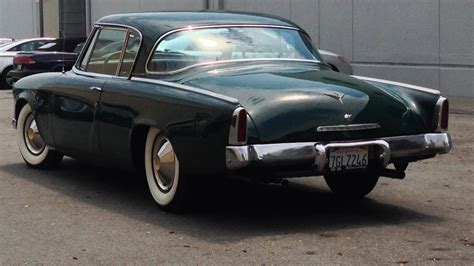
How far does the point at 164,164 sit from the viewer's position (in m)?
7.23

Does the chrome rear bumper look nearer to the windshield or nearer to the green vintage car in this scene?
the green vintage car

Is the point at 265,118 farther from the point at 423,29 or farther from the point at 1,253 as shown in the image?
the point at 423,29

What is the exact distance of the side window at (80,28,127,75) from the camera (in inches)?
321

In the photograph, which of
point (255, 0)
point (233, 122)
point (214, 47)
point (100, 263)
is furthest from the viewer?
point (255, 0)

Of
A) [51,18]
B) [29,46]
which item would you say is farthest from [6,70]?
[51,18]

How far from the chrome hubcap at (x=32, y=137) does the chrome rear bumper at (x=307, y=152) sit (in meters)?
3.67

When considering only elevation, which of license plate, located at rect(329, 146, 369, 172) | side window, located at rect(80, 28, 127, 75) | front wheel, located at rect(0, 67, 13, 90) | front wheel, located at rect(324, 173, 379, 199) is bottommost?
front wheel, located at rect(0, 67, 13, 90)

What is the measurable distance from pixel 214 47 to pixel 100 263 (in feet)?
8.13

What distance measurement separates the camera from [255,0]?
22.7 m

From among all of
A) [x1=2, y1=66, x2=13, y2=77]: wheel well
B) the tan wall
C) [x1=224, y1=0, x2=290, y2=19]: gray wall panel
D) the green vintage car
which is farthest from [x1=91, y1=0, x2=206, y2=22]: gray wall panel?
the green vintage car

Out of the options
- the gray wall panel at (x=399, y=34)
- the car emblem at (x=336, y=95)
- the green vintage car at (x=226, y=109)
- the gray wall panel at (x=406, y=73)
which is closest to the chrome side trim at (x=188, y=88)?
the green vintage car at (x=226, y=109)

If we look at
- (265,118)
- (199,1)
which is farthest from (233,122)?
(199,1)

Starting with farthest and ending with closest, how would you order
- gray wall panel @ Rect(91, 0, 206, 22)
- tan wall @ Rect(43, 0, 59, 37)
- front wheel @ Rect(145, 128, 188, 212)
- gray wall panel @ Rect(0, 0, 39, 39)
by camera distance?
gray wall panel @ Rect(0, 0, 39, 39), tan wall @ Rect(43, 0, 59, 37), gray wall panel @ Rect(91, 0, 206, 22), front wheel @ Rect(145, 128, 188, 212)

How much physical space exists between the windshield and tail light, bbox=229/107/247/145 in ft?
4.25
